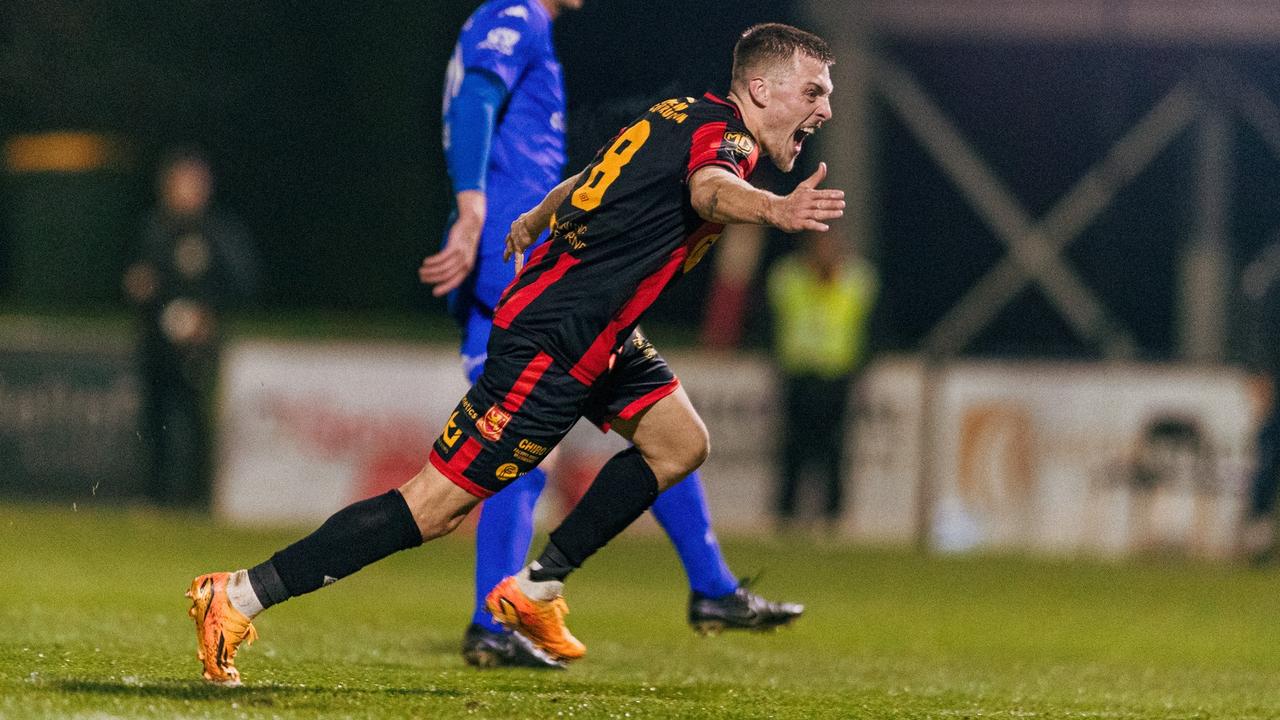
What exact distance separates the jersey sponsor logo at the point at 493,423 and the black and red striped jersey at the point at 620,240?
0.22 m

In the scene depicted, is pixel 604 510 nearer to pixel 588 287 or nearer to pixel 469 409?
pixel 469 409

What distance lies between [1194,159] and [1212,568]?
6.04 m

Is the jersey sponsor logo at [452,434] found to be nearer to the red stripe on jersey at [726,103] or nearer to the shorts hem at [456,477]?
the shorts hem at [456,477]

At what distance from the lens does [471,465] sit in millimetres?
5641

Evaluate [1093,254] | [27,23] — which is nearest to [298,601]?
[1093,254]

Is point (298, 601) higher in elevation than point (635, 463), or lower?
lower

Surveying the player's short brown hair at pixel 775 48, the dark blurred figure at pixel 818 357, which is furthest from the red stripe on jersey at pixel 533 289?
the dark blurred figure at pixel 818 357

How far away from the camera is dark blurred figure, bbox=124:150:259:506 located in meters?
13.9

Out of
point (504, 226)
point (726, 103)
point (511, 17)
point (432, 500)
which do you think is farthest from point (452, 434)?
point (511, 17)

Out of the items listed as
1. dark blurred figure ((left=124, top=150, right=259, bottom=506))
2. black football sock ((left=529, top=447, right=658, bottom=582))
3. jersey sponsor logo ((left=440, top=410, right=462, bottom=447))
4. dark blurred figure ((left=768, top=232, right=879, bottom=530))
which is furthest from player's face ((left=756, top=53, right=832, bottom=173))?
dark blurred figure ((left=124, top=150, right=259, bottom=506))

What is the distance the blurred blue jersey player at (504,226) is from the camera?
267 inches

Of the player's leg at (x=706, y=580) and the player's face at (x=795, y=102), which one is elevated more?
the player's face at (x=795, y=102)

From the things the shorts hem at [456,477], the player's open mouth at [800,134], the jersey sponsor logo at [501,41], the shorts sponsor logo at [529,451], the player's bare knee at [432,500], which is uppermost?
the jersey sponsor logo at [501,41]

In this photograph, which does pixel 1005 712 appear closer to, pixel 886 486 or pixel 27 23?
pixel 886 486
